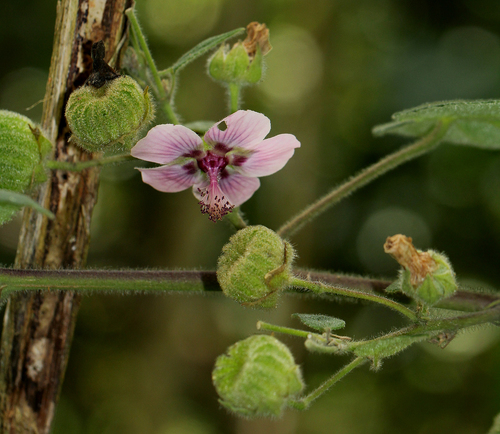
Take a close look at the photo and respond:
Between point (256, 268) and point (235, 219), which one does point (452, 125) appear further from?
point (256, 268)

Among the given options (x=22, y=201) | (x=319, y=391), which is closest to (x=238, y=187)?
(x=319, y=391)

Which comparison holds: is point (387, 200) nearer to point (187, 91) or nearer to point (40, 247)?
point (187, 91)

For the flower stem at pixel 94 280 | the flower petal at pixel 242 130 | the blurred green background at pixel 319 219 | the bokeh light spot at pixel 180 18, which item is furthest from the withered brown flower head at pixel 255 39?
the bokeh light spot at pixel 180 18

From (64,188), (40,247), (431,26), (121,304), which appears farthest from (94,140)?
(121,304)

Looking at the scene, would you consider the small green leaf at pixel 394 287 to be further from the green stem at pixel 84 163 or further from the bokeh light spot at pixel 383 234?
the bokeh light spot at pixel 383 234

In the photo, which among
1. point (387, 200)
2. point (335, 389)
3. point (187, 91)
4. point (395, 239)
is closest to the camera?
point (395, 239)

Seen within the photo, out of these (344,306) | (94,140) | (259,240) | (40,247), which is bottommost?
(344,306)
